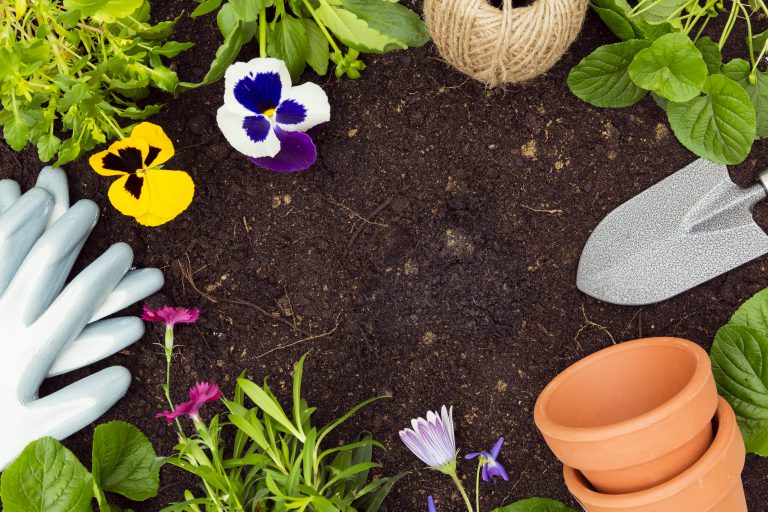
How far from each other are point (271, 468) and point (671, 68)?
2.91 ft

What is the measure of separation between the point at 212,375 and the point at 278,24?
0.64 metres

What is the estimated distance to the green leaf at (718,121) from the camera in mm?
1113

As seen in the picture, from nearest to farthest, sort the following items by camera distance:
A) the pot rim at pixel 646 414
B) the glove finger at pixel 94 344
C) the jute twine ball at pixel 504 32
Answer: the pot rim at pixel 646 414
the jute twine ball at pixel 504 32
the glove finger at pixel 94 344

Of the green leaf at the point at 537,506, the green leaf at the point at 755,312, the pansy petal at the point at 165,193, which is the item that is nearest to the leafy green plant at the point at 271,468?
the green leaf at the point at 537,506

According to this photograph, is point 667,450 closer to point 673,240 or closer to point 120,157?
point 673,240

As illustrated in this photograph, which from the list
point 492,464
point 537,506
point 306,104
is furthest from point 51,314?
point 537,506

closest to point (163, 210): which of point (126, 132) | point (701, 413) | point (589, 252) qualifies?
point (126, 132)

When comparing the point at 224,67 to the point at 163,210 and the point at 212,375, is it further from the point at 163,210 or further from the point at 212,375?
the point at 212,375

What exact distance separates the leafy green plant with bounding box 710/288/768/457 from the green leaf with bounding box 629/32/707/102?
38cm

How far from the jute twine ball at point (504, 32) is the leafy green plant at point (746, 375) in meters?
0.53

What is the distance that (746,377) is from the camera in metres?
1.15

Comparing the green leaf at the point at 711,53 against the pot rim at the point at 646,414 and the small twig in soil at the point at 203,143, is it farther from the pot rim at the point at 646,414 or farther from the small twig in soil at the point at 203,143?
the small twig in soil at the point at 203,143

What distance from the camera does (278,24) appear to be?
1.21m

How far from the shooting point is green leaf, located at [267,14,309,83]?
1.20 meters
